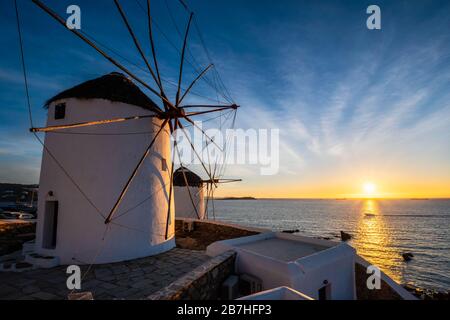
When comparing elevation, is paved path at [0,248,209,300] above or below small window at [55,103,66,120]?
below

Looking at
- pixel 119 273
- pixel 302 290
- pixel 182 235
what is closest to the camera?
pixel 302 290

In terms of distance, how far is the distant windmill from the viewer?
307 inches

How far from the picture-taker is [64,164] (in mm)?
8117

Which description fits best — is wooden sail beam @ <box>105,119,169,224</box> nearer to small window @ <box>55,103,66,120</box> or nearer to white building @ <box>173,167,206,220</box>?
small window @ <box>55,103,66,120</box>

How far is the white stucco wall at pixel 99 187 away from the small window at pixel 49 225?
0.48 ft

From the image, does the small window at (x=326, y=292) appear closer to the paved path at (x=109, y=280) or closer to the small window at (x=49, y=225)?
the paved path at (x=109, y=280)

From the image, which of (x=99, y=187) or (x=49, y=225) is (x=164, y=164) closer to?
(x=99, y=187)

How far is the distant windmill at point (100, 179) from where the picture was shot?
7.80 m

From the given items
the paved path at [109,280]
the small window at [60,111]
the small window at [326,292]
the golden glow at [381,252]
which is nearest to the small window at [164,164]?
the paved path at [109,280]

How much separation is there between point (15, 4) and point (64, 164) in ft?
17.2

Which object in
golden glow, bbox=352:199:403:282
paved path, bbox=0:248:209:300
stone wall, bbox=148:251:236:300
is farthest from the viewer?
golden glow, bbox=352:199:403:282

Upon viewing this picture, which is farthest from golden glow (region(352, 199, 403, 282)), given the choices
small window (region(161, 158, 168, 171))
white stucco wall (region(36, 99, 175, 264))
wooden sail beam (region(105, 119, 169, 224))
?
wooden sail beam (region(105, 119, 169, 224))
